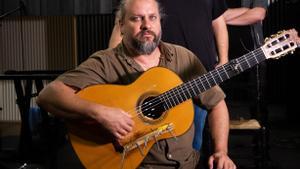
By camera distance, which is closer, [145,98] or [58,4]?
[145,98]

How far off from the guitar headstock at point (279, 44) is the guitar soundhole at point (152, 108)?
1.67ft

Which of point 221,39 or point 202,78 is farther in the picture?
point 221,39

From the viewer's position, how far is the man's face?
191 centimetres

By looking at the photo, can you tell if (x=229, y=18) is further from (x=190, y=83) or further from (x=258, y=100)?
(x=190, y=83)

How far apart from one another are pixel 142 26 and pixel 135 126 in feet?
1.49

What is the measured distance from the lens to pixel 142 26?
1.93 meters

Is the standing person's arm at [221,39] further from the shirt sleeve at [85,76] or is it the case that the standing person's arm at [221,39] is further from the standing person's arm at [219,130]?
the shirt sleeve at [85,76]

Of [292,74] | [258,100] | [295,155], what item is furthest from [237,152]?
[292,74]

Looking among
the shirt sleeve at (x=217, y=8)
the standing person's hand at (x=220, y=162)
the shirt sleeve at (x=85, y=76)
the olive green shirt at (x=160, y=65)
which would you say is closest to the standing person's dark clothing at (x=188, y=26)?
the shirt sleeve at (x=217, y=8)

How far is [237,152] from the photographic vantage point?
4262 millimetres

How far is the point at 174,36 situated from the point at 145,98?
60 centimetres

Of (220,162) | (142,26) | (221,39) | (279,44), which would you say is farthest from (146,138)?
(221,39)

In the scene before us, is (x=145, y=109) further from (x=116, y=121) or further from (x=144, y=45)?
(x=144, y=45)

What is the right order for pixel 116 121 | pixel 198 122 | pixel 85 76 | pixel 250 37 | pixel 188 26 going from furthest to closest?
pixel 250 37
pixel 188 26
pixel 198 122
pixel 85 76
pixel 116 121
